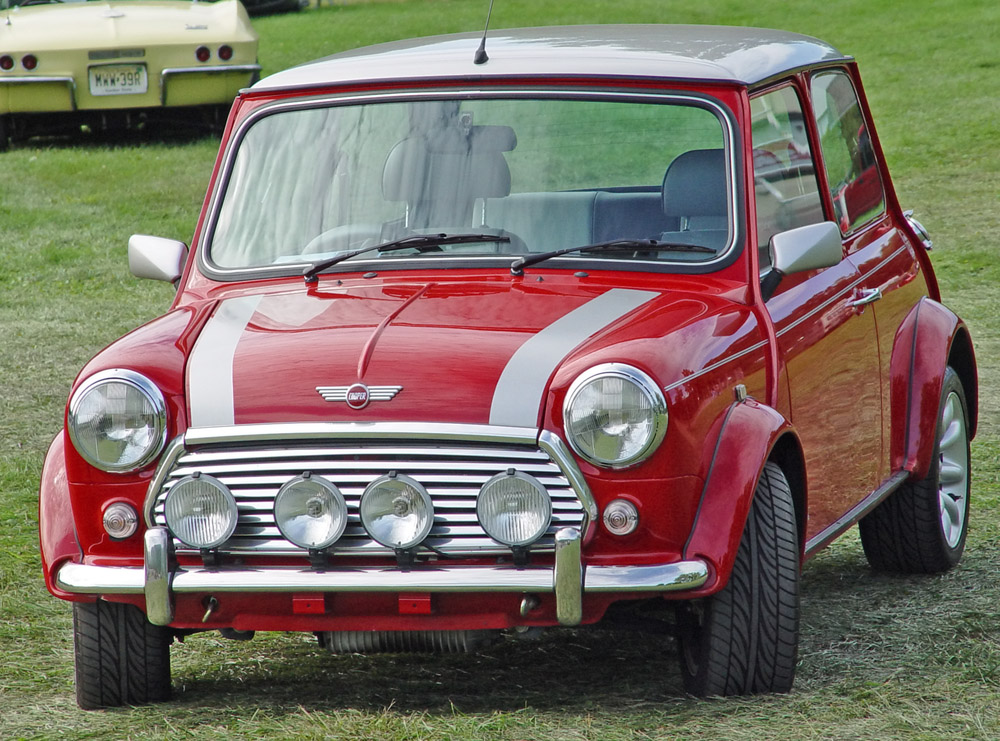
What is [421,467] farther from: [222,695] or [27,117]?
[27,117]

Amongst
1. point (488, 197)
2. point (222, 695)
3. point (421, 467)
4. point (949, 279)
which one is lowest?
point (949, 279)

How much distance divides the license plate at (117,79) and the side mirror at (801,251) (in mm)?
12506

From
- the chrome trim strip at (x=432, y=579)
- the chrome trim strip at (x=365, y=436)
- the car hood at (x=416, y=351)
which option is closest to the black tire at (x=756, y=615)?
the chrome trim strip at (x=432, y=579)

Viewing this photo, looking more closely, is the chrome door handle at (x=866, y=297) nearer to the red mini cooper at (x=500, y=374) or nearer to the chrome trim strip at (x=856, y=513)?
the red mini cooper at (x=500, y=374)

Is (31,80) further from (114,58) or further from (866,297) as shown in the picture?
(866,297)

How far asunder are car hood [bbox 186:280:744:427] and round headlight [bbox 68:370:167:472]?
101 mm

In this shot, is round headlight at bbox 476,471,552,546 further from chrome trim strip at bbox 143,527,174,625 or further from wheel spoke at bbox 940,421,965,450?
wheel spoke at bbox 940,421,965,450

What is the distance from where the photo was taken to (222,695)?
14.5 feet

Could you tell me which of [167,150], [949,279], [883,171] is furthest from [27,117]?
[883,171]

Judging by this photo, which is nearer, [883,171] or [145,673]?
[145,673]

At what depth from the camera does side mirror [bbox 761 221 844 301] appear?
448 centimetres

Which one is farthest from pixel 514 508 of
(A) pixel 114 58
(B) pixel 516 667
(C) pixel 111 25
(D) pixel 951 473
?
(C) pixel 111 25

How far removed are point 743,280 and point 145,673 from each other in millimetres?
1928

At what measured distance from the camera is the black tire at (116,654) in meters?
Answer: 4.20
